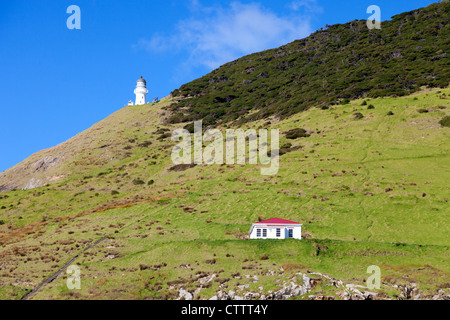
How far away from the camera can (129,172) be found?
97.2 metres

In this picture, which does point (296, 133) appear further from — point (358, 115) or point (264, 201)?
point (264, 201)

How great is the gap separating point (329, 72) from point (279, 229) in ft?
316

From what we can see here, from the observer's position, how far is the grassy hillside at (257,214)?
38.9 m

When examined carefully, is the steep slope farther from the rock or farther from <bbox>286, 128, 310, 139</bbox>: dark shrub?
<bbox>286, 128, 310, 139</bbox>: dark shrub

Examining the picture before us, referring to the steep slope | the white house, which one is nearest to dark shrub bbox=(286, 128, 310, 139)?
the steep slope

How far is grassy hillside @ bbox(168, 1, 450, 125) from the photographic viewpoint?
10688cm

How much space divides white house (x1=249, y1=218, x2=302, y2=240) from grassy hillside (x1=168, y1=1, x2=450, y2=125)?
62480 mm

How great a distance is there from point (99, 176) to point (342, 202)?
59593 millimetres

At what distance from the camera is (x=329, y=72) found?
134m

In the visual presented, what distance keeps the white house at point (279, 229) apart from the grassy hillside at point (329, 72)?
205 feet

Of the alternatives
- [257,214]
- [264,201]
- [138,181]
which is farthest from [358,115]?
[138,181]

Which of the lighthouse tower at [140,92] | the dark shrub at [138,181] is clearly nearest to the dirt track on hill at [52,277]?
the dark shrub at [138,181]
